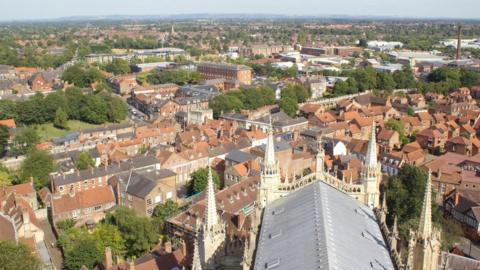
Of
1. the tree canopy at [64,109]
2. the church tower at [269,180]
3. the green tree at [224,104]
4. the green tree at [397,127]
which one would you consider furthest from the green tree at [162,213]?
the tree canopy at [64,109]

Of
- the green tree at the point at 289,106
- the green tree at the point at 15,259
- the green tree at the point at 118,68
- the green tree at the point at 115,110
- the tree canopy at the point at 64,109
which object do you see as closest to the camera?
the green tree at the point at 15,259

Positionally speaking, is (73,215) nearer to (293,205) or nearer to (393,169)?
(293,205)

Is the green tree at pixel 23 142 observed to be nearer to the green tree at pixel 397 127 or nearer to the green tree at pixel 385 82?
the green tree at pixel 397 127

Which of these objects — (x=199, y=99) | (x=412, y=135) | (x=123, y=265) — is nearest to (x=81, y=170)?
(x=123, y=265)

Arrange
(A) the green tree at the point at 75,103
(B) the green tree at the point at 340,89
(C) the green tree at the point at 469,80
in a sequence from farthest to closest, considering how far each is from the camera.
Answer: (C) the green tree at the point at 469,80
(B) the green tree at the point at 340,89
(A) the green tree at the point at 75,103

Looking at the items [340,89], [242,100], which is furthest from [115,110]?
[340,89]

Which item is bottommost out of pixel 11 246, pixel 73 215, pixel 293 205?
pixel 73 215
